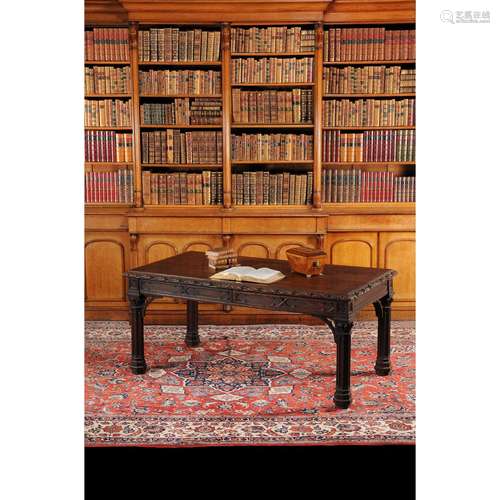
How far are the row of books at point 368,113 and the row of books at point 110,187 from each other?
5.39 ft

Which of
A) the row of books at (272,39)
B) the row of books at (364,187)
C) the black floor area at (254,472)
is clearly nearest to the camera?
the black floor area at (254,472)

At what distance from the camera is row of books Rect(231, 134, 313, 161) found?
5398 millimetres

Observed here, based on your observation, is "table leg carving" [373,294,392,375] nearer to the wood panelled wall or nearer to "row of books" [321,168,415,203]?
the wood panelled wall

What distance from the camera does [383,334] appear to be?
13.8 feet

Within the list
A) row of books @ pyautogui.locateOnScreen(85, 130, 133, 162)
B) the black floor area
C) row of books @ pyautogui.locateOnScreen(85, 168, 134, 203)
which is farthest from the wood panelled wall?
the black floor area

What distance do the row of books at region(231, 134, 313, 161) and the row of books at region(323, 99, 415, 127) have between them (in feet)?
0.80

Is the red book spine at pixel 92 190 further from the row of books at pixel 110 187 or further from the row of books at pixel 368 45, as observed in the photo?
the row of books at pixel 368 45

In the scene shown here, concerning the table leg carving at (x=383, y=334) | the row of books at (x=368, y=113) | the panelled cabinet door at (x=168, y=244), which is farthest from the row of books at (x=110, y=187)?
the table leg carving at (x=383, y=334)

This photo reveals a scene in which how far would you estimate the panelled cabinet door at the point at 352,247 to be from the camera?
5453 mm

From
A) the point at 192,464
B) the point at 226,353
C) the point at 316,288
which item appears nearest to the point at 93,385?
the point at 226,353

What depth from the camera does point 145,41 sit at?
5289mm

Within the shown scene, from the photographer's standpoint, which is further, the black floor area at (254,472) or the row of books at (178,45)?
the row of books at (178,45)

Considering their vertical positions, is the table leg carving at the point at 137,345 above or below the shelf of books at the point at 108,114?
below
